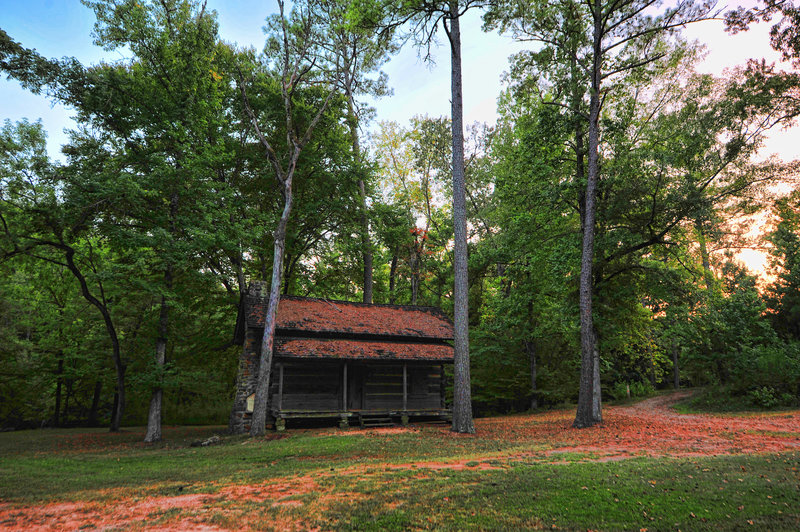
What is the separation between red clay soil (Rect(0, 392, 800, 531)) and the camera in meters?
5.52

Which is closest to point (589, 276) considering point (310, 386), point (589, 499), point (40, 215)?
point (589, 499)

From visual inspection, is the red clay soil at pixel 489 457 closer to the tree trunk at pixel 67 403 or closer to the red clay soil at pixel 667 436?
the red clay soil at pixel 667 436

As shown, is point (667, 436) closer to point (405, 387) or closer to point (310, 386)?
point (405, 387)

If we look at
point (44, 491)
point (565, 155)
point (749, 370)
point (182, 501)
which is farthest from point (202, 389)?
point (749, 370)

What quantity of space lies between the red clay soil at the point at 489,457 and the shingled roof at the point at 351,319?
694 centimetres

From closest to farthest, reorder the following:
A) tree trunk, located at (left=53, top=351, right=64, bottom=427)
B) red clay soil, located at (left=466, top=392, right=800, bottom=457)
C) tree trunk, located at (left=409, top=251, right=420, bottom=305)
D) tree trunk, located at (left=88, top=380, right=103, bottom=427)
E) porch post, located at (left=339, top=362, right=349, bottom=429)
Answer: red clay soil, located at (left=466, top=392, right=800, bottom=457) → porch post, located at (left=339, top=362, right=349, bottom=429) → tree trunk, located at (left=53, top=351, right=64, bottom=427) → tree trunk, located at (left=88, top=380, right=103, bottom=427) → tree trunk, located at (left=409, top=251, right=420, bottom=305)

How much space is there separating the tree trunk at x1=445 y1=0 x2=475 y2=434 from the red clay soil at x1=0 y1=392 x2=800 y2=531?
3.97 ft

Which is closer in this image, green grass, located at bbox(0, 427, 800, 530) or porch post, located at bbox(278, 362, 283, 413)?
green grass, located at bbox(0, 427, 800, 530)

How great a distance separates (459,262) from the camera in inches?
610

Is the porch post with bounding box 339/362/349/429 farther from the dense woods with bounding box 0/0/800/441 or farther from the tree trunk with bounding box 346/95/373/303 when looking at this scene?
the tree trunk with bounding box 346/95/373/303

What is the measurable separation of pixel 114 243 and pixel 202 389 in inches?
387

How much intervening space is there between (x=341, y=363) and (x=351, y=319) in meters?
2.59

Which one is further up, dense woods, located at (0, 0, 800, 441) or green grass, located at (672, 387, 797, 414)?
dense woods, located at (0, 0, 800, 441)

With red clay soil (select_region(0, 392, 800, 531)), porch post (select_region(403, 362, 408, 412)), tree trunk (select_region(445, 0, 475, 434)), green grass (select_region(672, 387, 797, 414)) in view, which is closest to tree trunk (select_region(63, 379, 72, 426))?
porch post (select_region(403, 362, 408, 412))
